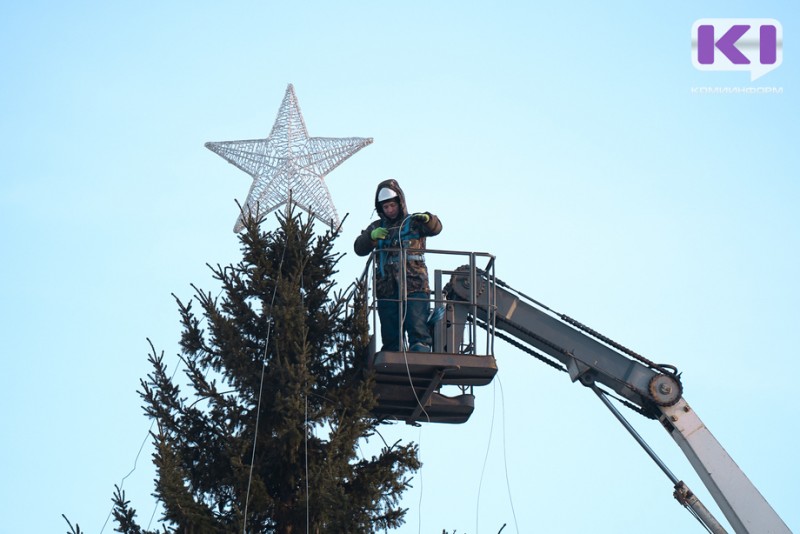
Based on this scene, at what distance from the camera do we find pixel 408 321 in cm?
1575

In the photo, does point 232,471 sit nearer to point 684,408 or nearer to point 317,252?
Answer: point 317,252

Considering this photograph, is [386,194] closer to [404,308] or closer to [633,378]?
[404,308]

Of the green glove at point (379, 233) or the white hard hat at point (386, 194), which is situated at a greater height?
the white hard hat at point (386, 194)

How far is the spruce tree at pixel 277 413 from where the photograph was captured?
14391 millimetres

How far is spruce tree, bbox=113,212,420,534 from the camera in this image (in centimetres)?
1439

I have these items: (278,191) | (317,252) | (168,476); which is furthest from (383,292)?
(168,476)

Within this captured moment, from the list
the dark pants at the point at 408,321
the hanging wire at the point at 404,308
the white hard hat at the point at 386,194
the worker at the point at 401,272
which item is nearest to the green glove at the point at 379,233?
the worker at the point at 401,272

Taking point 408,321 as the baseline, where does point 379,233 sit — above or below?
above

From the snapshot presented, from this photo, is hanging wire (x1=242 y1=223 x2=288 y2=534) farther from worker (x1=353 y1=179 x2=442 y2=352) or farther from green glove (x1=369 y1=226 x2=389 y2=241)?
worker (x1=353 y1=179 x2=442 y2=352)

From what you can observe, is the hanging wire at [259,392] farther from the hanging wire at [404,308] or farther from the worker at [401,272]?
the hanging wire at [404,308]

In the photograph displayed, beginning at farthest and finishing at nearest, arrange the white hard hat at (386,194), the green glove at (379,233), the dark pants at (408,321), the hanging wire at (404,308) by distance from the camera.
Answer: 1. the white hard hat at (386,194)
2. the green glove at (379,233)
3. the dark pants at (408,321)
4. the hanging wire at (404,308)

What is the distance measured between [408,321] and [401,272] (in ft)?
2.04

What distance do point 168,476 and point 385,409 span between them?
3.28 metres

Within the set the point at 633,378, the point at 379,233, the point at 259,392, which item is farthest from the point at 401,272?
the point at 633,378
